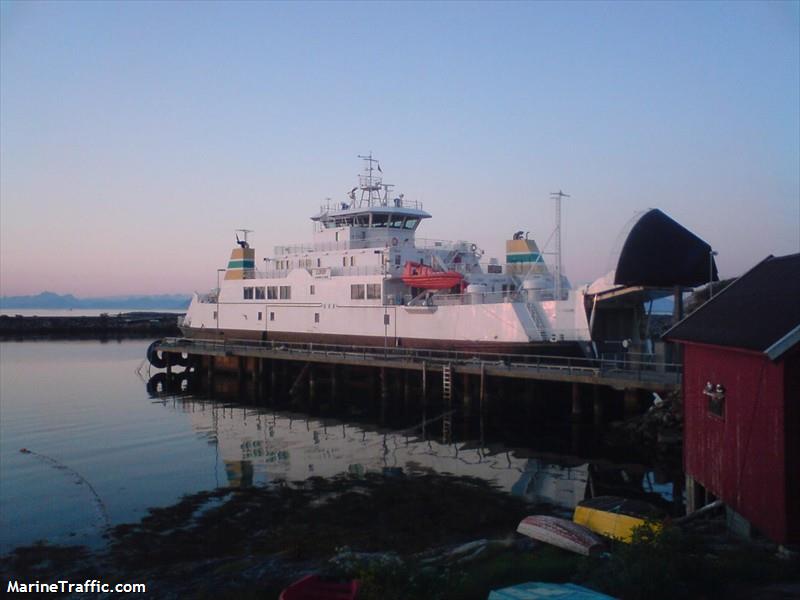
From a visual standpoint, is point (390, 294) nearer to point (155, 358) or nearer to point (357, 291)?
point (357, 291)

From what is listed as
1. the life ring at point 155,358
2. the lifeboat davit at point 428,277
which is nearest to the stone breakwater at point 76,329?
the life ring at point 155,358

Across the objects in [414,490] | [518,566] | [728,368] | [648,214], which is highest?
[648,214]

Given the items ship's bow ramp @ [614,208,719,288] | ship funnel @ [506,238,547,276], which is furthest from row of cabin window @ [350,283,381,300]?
ship's bow ramp @ [614,208,719,288]

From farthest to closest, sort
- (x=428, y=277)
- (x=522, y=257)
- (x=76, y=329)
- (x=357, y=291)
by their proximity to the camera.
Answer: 1. (x=76, y=329)
2. (x=522, y=257)
3. (x=357, y=291)
4. (x=428, y=277)

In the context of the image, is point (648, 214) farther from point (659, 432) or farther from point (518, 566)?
point (518, 566)

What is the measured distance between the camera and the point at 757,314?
1016 cm

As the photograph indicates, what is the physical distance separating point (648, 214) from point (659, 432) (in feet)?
21.7

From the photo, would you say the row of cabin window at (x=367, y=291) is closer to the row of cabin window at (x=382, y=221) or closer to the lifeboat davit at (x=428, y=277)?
the lifeboat davit at (x=428, y=277)

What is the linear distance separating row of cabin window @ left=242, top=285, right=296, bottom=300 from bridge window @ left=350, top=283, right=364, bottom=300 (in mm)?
3260

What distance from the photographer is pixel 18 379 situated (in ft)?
134

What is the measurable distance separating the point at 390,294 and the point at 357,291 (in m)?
2.09

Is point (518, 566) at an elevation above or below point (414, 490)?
above

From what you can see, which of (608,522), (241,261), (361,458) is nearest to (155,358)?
(241,261)

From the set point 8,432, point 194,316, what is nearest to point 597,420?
point 8,432
